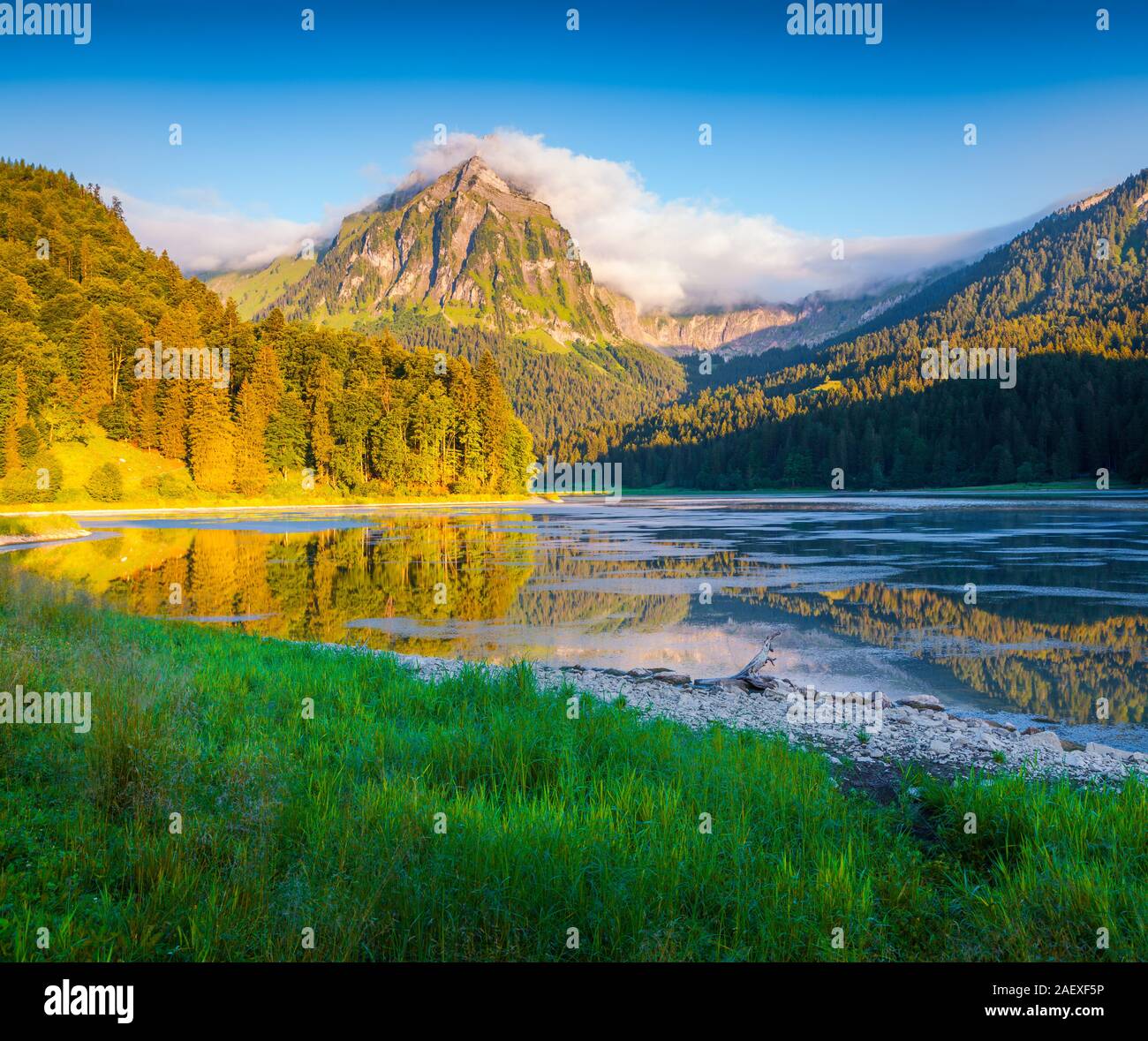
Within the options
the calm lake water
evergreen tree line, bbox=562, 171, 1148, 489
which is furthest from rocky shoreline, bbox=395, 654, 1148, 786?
evergreen tree line, bbox=562, 171, 1148, 489

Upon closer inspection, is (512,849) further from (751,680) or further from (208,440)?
(208,440)

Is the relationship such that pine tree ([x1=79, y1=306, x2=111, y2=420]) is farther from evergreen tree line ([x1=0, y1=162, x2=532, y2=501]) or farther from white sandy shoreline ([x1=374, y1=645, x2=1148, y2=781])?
white sandy shoreline ([x1=374, y1=645, x2=1148, y2=781])

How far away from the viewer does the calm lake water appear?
49.1ft

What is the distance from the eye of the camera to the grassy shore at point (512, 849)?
4.61m

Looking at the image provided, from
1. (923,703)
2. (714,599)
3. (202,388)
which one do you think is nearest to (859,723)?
(923,703)

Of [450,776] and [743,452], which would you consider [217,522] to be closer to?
[450,776]

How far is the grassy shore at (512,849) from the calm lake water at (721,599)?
6.67 meters

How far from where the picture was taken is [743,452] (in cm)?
18788

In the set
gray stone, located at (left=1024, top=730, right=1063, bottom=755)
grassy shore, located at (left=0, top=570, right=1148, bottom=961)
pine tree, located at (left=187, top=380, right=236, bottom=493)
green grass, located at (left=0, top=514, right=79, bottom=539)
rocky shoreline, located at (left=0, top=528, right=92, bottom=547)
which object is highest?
pine tree, located at (left=187, top=380, right=236, bottom=493)

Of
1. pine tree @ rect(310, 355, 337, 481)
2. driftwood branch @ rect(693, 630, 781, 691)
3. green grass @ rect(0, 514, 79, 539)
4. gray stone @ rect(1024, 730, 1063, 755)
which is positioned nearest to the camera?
gray stone @ rect(1024, 730, 1063, 755)

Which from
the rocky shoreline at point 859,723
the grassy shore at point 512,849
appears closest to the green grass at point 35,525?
the rocky shoreline at point 859,723

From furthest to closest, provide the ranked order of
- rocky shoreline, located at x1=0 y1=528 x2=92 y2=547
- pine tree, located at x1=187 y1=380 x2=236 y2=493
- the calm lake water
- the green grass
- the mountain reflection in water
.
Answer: pine tree, located at x1=187 y1=380 x2=236 y2=493
the green grass
rocky shoreline, located at x1=0 y1=528 x2=92 y2=547
the mountain reflection in water
the calm lake water

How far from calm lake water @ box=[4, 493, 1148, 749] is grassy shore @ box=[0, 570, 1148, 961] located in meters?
6.67

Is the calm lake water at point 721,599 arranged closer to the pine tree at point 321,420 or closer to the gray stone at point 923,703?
the gray stone at point 923,703
